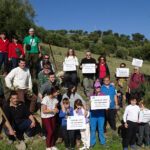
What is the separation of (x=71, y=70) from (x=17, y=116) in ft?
11.1

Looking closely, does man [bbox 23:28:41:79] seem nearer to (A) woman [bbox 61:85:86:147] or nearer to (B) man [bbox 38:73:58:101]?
(B) man [bbox 38:73:58:101]

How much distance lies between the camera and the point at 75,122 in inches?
208

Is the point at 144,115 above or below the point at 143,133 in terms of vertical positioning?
above

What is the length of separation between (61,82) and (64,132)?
3.70 metres

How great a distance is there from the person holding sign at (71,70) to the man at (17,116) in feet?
8.89

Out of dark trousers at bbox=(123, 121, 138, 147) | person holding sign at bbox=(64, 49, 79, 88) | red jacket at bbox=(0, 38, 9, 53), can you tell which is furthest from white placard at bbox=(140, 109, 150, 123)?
red jacket at bbox=(0, 38, 9, 53)

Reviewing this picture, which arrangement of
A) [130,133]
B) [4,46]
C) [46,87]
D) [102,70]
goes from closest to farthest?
[130,133]
[46,87]
[4,46]
[102,70]

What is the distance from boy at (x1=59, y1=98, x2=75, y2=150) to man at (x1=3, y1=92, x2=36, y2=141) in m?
1.03

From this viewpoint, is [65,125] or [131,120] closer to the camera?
[65,125]

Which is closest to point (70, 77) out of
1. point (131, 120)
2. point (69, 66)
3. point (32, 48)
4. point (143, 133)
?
point (69, 66)

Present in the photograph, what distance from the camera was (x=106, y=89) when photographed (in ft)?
19.7

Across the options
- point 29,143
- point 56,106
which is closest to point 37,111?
point 29,143

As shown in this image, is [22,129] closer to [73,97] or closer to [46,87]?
[46,87]

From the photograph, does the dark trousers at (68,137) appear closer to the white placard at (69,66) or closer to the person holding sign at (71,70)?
the person holding sign at (71,70)
